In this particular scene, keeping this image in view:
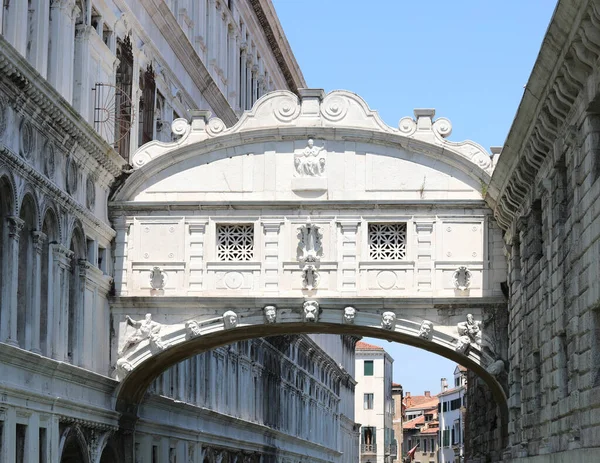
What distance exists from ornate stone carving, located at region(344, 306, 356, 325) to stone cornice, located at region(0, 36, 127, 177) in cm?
578

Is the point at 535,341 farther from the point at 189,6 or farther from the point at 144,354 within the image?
the point at 189,6

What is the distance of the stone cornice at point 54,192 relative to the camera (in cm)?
2517

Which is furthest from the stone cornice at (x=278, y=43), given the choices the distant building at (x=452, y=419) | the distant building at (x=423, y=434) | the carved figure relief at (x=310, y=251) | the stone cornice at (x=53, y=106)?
the distant building at (x=423, y=434)

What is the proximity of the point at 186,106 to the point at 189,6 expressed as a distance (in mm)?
3077

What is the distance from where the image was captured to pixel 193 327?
104 ft

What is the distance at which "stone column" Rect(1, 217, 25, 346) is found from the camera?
2544cm

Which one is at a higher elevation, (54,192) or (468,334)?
(54,192)

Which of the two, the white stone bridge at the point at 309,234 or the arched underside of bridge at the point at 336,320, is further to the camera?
the white stone bridge at the point at 309,234

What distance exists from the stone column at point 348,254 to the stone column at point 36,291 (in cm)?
705

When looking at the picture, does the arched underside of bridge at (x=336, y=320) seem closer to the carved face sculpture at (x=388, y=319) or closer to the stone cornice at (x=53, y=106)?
the carved face sculpture at (x=388, y=319)

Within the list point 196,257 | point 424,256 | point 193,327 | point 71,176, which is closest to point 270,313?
point 193,327

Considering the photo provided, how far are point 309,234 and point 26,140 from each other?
758cm

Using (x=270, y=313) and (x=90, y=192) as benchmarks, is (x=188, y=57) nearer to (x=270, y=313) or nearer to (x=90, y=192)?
(x=90, y=192)

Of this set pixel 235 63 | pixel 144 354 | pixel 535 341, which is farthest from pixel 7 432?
pixel 235 63
